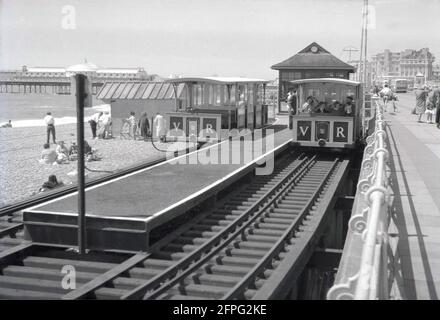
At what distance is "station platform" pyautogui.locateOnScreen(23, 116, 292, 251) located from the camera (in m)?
7.66

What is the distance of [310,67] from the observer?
32125mm

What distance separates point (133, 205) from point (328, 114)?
10895 mm

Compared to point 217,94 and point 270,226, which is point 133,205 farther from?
point 217,94

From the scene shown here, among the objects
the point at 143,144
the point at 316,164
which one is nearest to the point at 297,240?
the point at 316,164

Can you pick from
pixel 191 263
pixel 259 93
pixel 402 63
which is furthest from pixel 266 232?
pixel 402 63

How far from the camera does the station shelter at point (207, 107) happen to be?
2036 cm

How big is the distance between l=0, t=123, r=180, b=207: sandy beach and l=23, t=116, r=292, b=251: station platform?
427cm

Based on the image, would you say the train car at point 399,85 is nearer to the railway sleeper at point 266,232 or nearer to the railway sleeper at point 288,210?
the railway sleeper at point 288,210

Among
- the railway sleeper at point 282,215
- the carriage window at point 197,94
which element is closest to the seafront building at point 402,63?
the carriage window at point 197,94

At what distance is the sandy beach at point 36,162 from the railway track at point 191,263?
621 cm

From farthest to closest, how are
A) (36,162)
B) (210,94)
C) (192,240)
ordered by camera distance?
(36,162) < (210,94) < (192,240)

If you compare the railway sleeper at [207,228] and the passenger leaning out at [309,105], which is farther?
the passenger leaning out at [309,105]

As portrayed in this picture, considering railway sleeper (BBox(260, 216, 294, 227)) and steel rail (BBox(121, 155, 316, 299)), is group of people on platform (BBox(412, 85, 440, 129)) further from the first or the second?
steel rail (BBox(121, 155, 316, 299))

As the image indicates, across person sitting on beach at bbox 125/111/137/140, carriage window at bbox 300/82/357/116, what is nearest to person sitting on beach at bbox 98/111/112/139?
person sitting on beach at bbox 125/111/137/140
